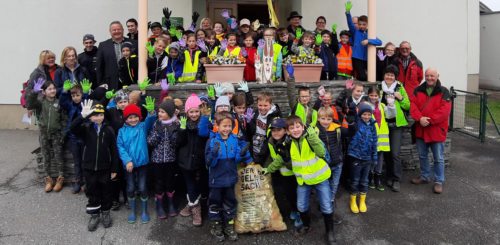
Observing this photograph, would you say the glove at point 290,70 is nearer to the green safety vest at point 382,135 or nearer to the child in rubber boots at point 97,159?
the green safety vest at point 382,135

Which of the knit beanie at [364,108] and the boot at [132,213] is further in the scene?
the knit beanie at [364,108]

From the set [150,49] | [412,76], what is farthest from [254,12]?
[412,76]

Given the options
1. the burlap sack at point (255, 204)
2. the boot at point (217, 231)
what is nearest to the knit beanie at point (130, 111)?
the burlap sack at point (255, 204)

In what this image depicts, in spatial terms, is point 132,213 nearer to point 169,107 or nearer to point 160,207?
point 160,207

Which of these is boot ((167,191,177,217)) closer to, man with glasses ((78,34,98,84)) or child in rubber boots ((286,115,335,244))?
child in rubber boots ((286,115,335,244))

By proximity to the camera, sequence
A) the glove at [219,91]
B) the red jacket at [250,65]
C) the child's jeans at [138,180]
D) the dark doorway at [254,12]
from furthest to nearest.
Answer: the dark doorway at [254,12]
the red jacket at [250,65]
the glove at [219,91]
the child's jeans at [138,180]

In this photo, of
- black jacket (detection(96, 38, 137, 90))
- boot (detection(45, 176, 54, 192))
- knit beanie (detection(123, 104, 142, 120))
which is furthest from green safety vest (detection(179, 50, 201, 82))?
boot (detection(45, 176, 54, 192))

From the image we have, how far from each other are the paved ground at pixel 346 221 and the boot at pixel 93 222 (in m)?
0.06

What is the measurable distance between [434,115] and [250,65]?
8.96 feet

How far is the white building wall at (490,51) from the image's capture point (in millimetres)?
17344

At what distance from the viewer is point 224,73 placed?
16.9 feet

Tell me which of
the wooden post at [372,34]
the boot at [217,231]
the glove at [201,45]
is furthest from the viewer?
the wooden post at [372,34]

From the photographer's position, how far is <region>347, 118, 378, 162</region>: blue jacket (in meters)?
4.24

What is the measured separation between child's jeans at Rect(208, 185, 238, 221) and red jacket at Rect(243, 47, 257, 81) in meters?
2.54
